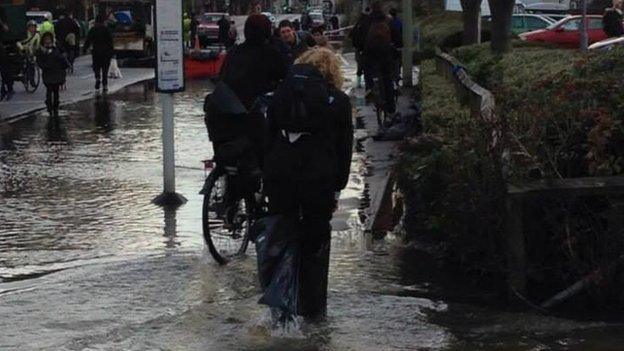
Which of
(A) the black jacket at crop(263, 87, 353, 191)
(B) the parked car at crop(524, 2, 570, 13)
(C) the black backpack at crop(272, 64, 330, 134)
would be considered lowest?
(A) the black jacket at crop(263, 87, 353, 191)

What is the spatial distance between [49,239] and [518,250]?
432 cm

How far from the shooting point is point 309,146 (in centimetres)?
681

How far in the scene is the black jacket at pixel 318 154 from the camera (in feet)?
22.3

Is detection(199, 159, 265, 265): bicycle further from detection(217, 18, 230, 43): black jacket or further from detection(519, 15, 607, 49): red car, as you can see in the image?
detection(217, 18, 230, 43): black jacket

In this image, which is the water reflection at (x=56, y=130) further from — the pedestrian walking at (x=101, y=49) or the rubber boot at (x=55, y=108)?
the pedestrian walking at (x=101, y=49)

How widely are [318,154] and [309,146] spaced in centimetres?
7

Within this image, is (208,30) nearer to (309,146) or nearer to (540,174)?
(540,174)

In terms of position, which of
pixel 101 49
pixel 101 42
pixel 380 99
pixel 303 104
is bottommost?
pixel 380 99

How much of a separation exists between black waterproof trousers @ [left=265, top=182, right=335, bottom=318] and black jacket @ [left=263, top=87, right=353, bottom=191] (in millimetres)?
49

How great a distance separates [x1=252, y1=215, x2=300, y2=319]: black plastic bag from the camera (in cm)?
682

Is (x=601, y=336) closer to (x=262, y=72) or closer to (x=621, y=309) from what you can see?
(x=621, y=309)

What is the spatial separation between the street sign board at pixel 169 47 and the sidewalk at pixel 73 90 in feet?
29.4

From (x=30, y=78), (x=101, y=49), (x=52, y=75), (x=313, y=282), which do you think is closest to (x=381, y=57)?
(x=52, y=75)

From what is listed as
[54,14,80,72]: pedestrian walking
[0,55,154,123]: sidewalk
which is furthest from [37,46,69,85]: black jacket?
[54,14,80,72]: pedestrian walking
